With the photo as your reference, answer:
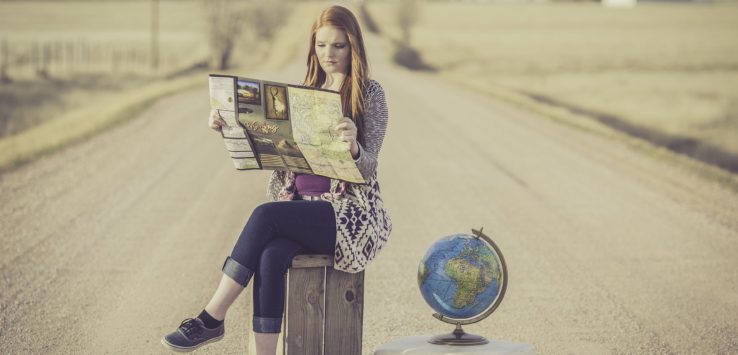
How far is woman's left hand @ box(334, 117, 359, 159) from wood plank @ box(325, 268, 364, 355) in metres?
0.59

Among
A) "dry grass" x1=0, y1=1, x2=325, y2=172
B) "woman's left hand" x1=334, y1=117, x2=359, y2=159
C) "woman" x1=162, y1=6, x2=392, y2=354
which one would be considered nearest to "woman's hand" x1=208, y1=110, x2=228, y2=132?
"woman" x1=162, y1=6, x2=392, y2=354

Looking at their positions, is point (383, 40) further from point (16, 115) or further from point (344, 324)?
point (344, 324)

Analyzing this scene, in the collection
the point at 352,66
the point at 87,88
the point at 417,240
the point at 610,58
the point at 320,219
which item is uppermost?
the point at 352,66

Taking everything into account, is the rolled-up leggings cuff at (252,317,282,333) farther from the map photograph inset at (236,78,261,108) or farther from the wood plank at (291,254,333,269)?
the map photograph inset at (236,78,261,108)

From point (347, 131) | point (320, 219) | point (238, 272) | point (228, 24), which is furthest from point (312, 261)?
point (228, 24)

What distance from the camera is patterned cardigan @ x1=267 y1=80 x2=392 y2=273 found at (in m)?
4.07

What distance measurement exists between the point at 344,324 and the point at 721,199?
26.0ft

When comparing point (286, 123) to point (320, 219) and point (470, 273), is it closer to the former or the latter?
point (320, 219)

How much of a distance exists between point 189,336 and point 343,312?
665 mm

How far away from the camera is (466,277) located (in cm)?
400

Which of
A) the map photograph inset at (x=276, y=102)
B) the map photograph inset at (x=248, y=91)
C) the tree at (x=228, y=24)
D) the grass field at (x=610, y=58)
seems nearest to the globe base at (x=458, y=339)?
the map photograph inset at (x=276, y=102)

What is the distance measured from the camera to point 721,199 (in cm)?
1096

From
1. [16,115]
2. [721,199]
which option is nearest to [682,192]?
[721,199]

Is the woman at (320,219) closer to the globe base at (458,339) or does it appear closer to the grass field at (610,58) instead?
the globe base at (458,339)
